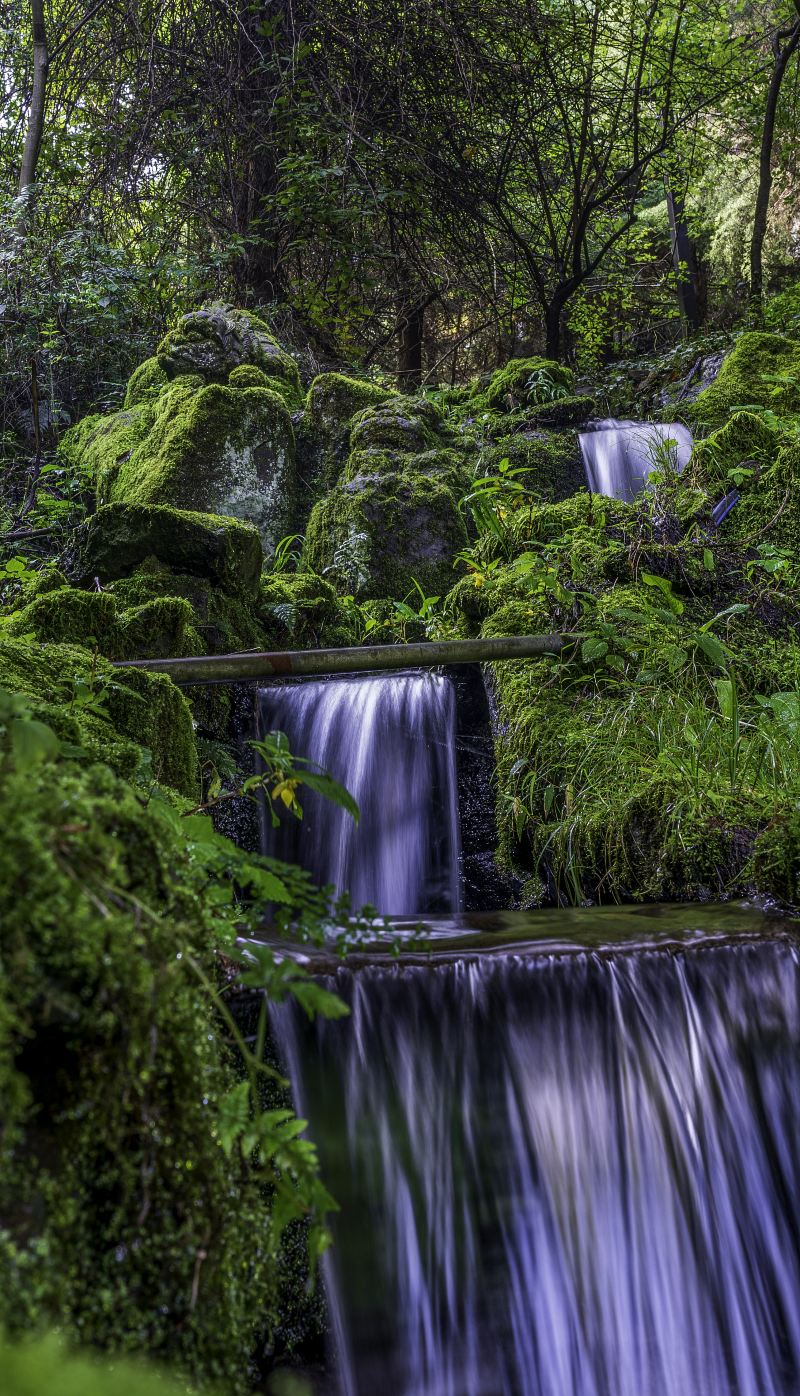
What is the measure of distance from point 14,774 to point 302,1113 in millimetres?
1438

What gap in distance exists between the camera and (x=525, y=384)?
891 cm

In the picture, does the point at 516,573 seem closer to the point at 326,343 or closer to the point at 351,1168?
the point at 351,1168

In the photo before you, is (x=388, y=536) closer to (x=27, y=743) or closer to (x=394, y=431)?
(x=394, y=431)

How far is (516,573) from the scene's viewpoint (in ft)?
16.8

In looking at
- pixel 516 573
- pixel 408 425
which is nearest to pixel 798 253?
pixel 408 425

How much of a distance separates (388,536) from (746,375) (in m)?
3.58

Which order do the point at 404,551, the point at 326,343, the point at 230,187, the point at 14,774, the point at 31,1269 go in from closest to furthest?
1. the point at 31,1269
2. the point at 14,774
3. the point at 404,551
4. the point at 230,187
5. the point at 326,343

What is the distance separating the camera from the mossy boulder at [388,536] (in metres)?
6.55

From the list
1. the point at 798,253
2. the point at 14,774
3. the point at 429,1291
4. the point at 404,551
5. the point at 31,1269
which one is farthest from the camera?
the point at 798,253

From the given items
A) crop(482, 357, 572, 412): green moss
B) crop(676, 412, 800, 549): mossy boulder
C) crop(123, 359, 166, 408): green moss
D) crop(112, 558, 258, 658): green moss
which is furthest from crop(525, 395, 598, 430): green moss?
crop(112, 558, 258, 658): green moss

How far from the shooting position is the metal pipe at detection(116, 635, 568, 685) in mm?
3930

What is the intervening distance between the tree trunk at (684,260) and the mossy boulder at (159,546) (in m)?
9.20

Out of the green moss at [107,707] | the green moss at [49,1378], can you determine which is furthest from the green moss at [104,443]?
the green moss at [49,1378]

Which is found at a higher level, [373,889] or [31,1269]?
[31,1269]
